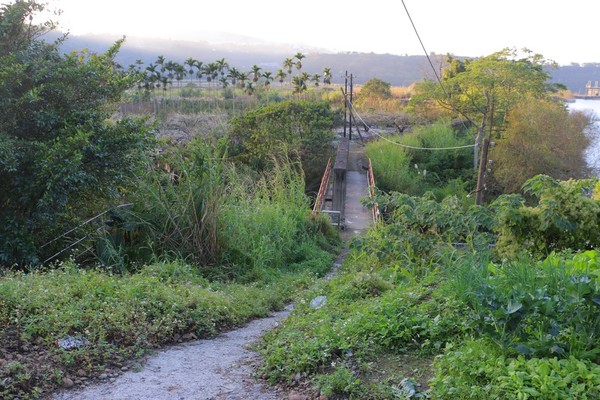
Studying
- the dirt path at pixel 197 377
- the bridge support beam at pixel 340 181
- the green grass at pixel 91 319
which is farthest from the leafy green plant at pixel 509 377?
the bridge support beam at pixel 340 181

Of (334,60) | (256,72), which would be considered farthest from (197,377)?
(334,60)

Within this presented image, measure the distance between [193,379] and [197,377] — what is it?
0.05m

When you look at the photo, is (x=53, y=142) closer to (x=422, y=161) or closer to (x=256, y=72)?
(x=422, y=161)

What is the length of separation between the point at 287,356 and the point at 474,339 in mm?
1267

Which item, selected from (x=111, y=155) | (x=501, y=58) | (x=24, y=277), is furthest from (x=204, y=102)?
(x=24, y=277)

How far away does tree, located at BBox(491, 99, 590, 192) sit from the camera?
31359mm

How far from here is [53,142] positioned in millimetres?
9055

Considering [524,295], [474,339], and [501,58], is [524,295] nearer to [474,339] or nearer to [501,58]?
[474,339]

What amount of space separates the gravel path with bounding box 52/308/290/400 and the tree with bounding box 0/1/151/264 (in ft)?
14.7

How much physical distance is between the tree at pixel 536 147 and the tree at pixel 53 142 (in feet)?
81.4

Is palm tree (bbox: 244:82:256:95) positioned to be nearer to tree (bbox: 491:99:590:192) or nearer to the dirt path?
tree (bbox: 491:99:590:192)

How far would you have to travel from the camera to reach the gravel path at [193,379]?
394cm

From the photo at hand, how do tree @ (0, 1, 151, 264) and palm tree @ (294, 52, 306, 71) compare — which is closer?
tree @ (0, 1, 151, 264)

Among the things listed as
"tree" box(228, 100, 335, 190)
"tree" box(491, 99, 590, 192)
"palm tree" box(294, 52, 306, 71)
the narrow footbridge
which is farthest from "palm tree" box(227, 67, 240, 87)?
"tree" box(228, 100, 335, 190)
